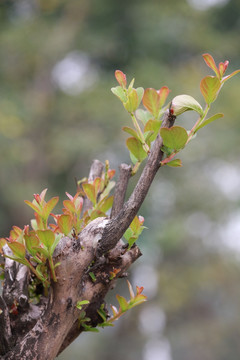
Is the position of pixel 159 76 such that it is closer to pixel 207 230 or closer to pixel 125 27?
pixel 125 27

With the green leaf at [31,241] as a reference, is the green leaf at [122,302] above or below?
below

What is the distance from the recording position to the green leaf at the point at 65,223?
52 centimetres

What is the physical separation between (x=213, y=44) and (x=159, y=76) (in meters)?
0.93

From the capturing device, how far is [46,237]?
50 cm

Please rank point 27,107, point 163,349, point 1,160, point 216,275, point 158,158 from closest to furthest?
point 158,158 → point 1,160 → point 27,107 → point 216,275 → point 163,349

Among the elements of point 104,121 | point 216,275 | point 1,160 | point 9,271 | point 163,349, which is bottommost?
point 163,349

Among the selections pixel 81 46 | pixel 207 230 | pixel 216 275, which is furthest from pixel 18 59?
pixel 216 275

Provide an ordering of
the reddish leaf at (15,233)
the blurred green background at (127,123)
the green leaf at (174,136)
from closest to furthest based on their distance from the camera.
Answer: the green leaf at (174,136) < the reddish leaf at (15,233) < the blurred green background at (127,123)

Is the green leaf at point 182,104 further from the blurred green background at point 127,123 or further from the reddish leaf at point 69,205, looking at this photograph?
the blurred green background at point 127,123

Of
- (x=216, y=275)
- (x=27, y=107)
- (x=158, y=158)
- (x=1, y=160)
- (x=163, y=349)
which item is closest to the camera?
(x=158, y=158)

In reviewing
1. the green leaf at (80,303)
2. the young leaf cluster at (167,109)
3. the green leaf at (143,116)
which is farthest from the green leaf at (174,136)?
the green leaf at (80,303)

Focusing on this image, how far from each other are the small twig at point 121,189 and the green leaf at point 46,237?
0.09 metres

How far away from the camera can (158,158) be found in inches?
19.9

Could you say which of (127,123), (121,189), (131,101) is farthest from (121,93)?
(127,123)
